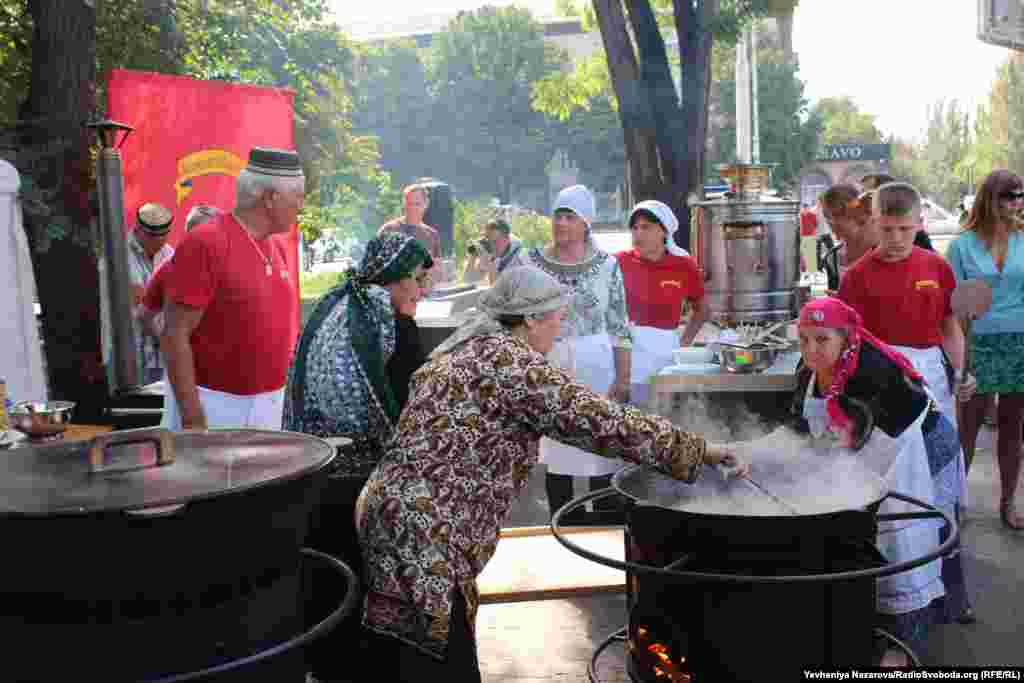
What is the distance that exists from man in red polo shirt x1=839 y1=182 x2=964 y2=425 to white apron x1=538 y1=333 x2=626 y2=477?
146cm

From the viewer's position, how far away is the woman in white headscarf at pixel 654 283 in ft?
20.7

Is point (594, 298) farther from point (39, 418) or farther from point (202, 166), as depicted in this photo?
point (202, 166)

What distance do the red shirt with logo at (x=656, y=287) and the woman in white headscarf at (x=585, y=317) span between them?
527 mm

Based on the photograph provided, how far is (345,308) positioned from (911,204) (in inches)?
110

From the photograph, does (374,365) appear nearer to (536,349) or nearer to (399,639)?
(536,349)

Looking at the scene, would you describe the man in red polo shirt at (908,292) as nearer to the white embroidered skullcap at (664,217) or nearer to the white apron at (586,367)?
the white apron at (586,367)

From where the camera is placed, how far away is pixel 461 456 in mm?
2887

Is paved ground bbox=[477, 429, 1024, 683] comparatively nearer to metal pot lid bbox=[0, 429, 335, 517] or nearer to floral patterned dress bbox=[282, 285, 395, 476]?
floral patterned dress bbox=[282, 285, 395, 476]

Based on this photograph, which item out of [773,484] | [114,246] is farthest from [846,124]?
[773,484]

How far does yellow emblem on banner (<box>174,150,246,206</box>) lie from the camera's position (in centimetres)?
774

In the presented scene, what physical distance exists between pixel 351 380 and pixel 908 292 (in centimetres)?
283

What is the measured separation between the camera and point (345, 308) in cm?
362

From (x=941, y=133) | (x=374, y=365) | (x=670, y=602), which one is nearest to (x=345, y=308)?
(x=374, y=365)

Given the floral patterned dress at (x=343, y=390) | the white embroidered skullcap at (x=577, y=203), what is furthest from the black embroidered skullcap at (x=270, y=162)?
Answer: the white embroidered skullcap at (x=577, y=203)
